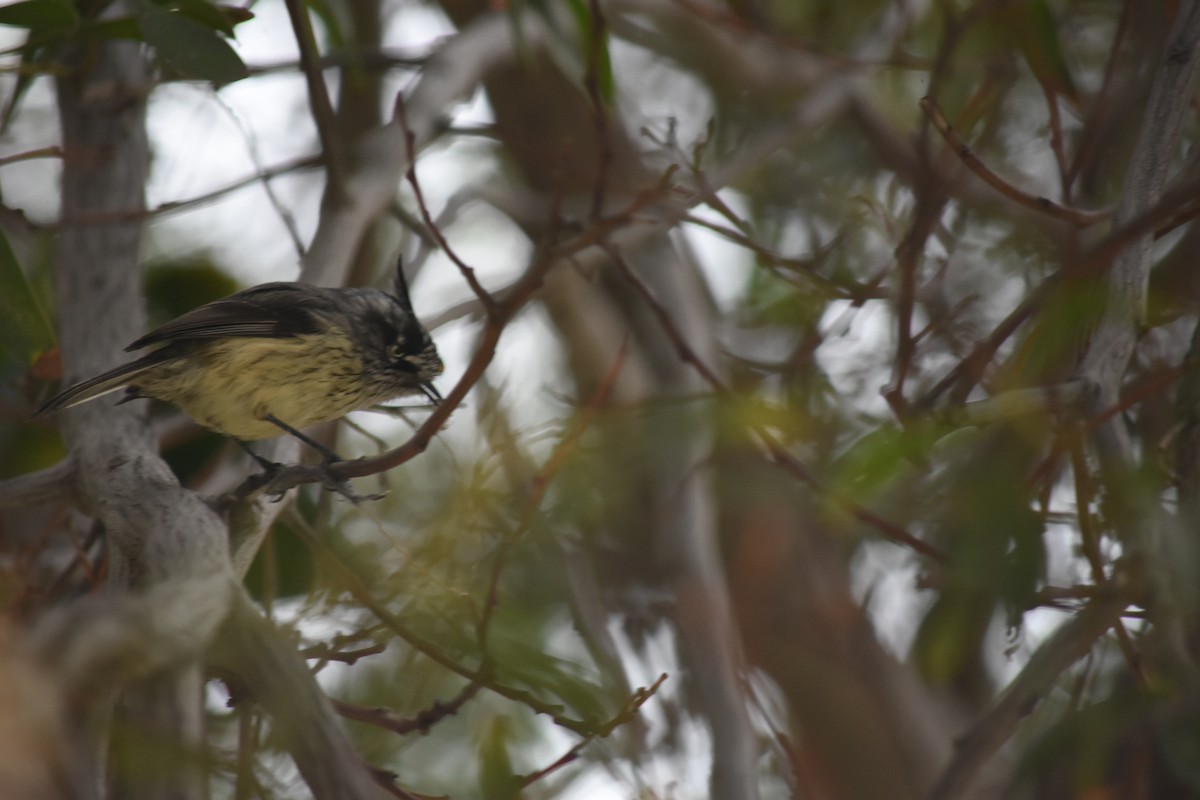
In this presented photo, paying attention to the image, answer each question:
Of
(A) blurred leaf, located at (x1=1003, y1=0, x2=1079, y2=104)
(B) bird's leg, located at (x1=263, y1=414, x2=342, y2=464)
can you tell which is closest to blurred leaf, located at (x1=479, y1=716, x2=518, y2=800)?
(B) bird's leg, located at (x1=263, y1=414, x2=342, y2=464)

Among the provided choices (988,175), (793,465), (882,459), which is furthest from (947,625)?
(988,175)

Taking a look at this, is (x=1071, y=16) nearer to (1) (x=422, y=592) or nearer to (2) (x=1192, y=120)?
(2) (x=1192, y=120)

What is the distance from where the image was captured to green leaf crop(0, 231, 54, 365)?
2.82 m

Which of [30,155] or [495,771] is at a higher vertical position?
[30,155]

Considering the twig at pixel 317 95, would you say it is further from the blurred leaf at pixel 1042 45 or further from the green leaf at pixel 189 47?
the blurred leaf at pixel 1042 45

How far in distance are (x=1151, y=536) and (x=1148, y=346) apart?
194 centimetres

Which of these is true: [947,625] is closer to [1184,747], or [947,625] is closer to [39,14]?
[1184,747]

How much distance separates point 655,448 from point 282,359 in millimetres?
1032

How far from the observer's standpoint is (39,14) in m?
2.67

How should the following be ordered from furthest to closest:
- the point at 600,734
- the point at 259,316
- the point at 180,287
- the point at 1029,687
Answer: the point at 180,287
the point at 259,316
the point at 600,734
the point at 1029,687

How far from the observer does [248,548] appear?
7.41ft

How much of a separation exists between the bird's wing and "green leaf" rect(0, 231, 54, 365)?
1.05 ft

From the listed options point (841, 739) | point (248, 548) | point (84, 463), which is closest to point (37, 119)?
point (84, 463)

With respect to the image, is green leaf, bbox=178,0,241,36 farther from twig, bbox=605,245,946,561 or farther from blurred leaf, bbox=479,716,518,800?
blurred leaf, bbox=479,716,518,800
